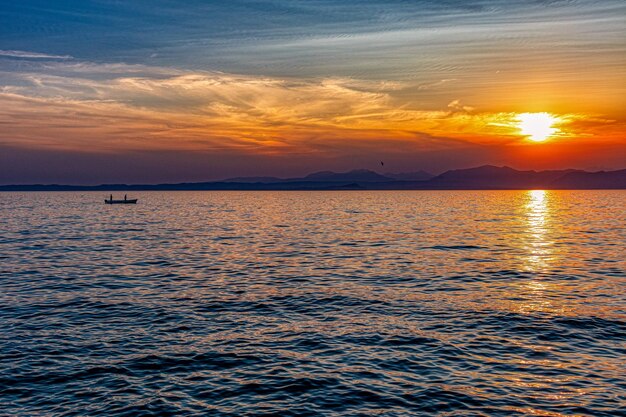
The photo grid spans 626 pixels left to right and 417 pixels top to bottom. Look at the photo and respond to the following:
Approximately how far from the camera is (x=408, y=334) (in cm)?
2545

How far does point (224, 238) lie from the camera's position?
7569 cm

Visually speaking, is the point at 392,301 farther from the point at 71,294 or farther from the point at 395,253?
the point at 395,253

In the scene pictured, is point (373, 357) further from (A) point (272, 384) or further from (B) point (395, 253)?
(B) point (395, 253)

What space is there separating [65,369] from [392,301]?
18.5m

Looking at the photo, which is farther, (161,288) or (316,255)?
(316,255)

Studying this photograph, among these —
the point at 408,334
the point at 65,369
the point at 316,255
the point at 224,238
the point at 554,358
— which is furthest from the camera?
the point at 224,238

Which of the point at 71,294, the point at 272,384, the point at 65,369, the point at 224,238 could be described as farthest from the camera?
the point at 224,238

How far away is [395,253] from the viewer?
57531 millimetres

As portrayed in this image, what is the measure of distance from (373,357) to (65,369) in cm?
1182

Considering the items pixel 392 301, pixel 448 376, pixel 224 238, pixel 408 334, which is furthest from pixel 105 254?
pixel 448 376

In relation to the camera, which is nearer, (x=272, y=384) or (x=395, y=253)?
(x=272, y=384)

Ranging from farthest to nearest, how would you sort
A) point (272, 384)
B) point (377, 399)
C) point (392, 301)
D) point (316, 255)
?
point (316, 255) → point (392, 301) → point (272, 384) → point (377, 399)

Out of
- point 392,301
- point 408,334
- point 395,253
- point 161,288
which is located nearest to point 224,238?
point 395,253

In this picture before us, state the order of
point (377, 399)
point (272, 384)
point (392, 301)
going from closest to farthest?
1. point (377, 399)
2. point (272, 384)
3. point (392, 301)
